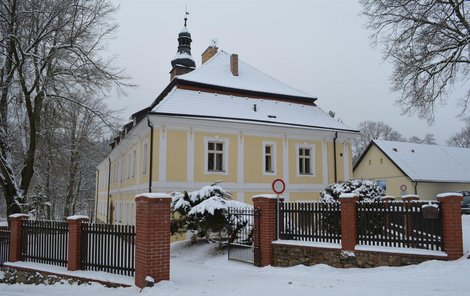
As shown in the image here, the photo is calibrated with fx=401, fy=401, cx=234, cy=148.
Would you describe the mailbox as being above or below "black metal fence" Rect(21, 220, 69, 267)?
above

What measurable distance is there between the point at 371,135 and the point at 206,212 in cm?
5832

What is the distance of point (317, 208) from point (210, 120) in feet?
31.9

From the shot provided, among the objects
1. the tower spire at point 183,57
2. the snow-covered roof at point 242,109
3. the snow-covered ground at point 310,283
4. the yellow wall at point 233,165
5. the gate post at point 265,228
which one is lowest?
the snow-covered ground at point 310,283

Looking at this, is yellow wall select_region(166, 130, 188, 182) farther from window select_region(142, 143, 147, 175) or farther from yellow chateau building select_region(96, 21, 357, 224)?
window select_region(142, 143, 147, 175)

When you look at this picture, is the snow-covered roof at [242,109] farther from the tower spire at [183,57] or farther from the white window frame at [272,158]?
the tower spire at [183,57]

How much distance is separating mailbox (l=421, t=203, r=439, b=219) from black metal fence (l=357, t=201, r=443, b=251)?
20mm

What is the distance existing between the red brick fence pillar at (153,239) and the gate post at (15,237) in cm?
554

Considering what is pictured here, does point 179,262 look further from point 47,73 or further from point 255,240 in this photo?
point 47,73

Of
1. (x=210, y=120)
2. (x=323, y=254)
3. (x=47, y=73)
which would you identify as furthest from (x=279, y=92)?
(x=323, y=254)

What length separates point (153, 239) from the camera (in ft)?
26.2

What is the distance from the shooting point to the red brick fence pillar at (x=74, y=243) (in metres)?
9.75

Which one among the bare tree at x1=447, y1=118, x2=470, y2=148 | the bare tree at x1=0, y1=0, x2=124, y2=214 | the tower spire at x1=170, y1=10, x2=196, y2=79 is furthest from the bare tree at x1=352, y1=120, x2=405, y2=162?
the bare tree at x1=0, y1=0, x2=124, y2=214

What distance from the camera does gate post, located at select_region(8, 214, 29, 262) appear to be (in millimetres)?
11719

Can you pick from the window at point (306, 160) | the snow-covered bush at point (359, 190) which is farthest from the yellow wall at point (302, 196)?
the snow-covered bush at point (359, 190)
